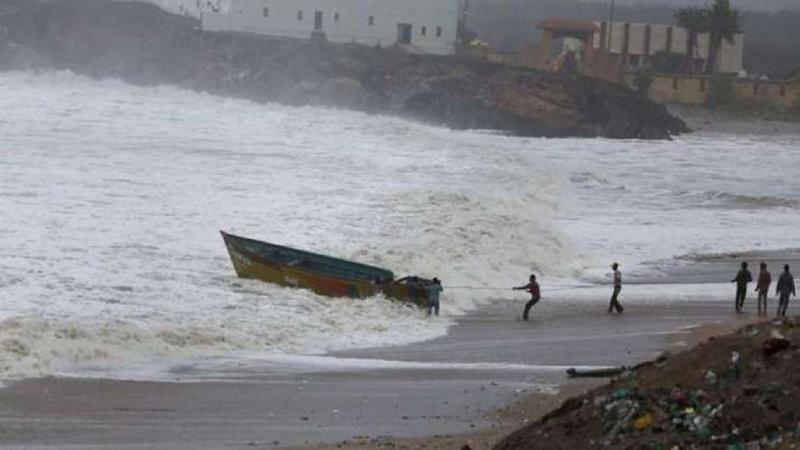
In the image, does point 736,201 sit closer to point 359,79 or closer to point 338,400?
point 338,400

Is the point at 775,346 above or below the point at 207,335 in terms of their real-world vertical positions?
above

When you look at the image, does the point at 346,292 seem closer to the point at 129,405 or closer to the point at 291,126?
the point at 129,405

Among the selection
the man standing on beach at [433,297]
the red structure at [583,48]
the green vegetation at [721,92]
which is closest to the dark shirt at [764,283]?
the man standing on beach at [433,297]

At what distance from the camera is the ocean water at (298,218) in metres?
23.9

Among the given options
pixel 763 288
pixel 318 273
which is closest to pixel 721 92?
pixel 763 288

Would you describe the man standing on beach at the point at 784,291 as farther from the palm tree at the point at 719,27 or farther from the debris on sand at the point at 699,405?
the palm tree at the point at 719,27

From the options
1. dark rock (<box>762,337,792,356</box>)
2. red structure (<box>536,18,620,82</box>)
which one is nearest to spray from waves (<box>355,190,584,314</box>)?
dark rock (<box>762,337,792,356</box>)

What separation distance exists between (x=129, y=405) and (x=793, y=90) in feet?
331

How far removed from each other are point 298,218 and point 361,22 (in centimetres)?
6353

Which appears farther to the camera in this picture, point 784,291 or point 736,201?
point 736,201

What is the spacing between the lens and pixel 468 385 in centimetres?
1953

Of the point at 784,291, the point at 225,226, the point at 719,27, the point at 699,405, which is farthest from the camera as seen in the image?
the point at 719,27

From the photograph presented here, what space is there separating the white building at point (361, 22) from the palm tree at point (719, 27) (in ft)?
85.7

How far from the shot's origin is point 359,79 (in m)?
95.0
